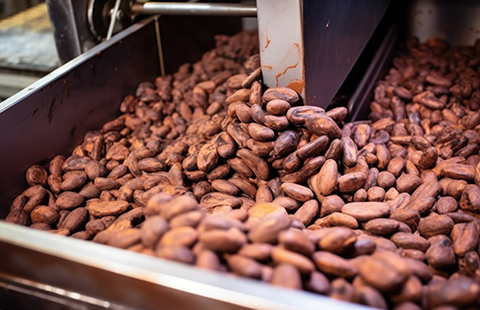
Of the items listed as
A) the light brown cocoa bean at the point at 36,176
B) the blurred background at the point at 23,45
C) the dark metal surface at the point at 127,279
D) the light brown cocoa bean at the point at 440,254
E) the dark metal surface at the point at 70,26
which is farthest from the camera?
the blurred background at the point at 23,45

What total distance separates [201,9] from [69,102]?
47 cm

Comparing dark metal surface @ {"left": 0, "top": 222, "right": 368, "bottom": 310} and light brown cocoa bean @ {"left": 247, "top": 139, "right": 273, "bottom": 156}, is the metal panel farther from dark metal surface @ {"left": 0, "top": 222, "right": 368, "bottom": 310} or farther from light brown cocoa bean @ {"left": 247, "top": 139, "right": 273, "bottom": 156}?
dark metal surface @ {"left": 0, "top": 222, "right": 368, "bottom": 310}

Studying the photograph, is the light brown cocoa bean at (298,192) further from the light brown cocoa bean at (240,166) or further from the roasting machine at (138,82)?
the roasting machine at (138,82)

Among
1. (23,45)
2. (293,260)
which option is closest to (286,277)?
(293,260)

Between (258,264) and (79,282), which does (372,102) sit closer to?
(258,264)

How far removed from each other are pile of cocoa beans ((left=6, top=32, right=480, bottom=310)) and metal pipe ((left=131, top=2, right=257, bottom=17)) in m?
0.20

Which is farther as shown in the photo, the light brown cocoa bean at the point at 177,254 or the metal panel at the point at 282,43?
the metal panel at the point at 282,43

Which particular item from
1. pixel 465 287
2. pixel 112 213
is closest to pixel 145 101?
pixel 112 213

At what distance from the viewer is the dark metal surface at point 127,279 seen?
52 centimetres

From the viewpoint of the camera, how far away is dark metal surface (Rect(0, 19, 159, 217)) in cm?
104

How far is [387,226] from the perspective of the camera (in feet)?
2.64

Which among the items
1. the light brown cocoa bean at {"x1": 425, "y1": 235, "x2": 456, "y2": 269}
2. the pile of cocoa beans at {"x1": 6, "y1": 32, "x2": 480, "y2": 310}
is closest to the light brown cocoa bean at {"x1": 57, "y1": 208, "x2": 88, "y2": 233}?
the pile of cocoa beans at {"x1": 6, "y1": 32, "x2": 480, "y2": 310}

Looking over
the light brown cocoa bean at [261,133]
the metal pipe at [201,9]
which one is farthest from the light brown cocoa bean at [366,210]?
the metal pipe at [201,9]

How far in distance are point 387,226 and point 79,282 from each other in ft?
1.73
